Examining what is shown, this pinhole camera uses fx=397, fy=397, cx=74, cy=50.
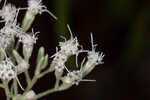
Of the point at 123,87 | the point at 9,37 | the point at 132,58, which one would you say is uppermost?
the point at 9,37

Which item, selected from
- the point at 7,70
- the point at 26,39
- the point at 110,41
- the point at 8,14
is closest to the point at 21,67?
the point at 7,70

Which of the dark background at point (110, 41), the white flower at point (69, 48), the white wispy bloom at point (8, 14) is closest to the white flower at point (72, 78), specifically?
the white flower at point (69, 48)

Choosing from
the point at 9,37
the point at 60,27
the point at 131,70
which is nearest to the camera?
the point at 9,37

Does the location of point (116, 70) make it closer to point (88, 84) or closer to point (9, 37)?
point (88, 84)

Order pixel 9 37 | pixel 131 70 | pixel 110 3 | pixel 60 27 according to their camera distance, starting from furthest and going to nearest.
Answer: pixel 131 70 < pixel 110 3 < pixel 60 27 < pixel 9 37

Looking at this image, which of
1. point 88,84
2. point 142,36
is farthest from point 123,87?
point 142,36

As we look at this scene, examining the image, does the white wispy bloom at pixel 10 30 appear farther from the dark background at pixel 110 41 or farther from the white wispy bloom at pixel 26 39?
the dark background at pixel 110 41
